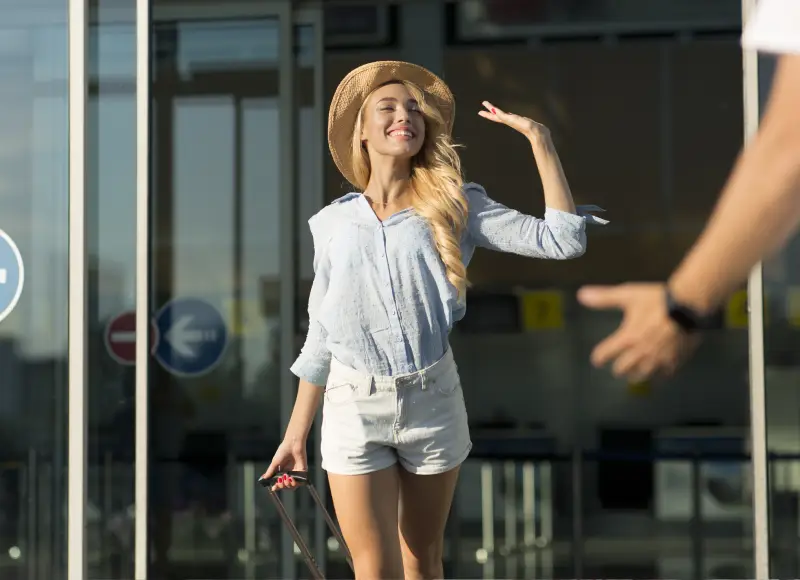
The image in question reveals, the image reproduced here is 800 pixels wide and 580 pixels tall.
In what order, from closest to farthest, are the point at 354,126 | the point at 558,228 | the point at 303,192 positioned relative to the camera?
the point at 558,228
the point at 354,126
the point at 303,192

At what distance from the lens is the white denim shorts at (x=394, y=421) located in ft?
10.6

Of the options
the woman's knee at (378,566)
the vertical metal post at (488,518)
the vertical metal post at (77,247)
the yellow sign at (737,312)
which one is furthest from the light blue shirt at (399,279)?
the vertical metal post at (488,518)

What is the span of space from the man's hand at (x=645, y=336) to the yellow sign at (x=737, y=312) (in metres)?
4.43

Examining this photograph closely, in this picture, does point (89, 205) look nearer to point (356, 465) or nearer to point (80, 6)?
point (80, 6)

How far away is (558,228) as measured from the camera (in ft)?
10.7

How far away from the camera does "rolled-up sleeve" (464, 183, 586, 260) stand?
10.7 ft

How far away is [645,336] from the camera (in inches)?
56.3

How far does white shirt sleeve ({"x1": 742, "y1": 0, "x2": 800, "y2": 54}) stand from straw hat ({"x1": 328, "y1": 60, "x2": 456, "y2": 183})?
1.97 metres

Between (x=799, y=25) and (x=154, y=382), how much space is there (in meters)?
4.57

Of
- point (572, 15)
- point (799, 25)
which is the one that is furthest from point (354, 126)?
point (572, 15)

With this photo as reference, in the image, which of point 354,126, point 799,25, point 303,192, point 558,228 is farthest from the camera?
point 303,192

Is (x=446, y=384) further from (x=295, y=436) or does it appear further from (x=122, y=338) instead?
(x=122, y=338)

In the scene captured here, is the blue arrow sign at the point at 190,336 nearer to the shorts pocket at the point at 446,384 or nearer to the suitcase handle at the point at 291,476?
the suitcase handle at the point at 291,476

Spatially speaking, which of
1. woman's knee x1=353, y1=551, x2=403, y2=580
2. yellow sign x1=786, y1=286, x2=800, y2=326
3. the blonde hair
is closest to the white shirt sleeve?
the blonde hair
